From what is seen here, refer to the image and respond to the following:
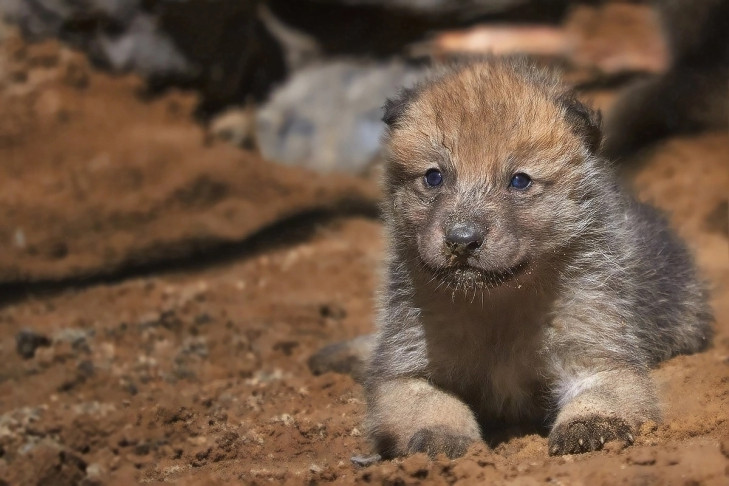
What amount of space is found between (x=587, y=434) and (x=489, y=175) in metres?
1.08

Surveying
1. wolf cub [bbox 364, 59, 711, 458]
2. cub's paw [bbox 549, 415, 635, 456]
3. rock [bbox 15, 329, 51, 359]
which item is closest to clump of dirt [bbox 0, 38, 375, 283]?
rock [bbox 15, 329, 51, 359]

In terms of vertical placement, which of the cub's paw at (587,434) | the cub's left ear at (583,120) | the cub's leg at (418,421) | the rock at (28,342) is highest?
the cub's left ear at (583,120)

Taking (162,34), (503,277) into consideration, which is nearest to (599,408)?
(503,277)

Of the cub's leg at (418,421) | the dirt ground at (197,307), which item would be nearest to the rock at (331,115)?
the dirt ground at (197,307)

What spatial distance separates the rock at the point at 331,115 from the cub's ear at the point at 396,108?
4639 millimetres

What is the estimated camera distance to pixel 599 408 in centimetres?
382

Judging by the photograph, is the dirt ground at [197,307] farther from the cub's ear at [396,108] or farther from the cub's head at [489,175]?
the cub's ear at [396,108]

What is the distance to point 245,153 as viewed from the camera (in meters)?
9.23

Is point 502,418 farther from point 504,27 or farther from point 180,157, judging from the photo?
point 504,27

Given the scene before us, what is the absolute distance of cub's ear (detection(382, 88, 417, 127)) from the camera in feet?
14.6

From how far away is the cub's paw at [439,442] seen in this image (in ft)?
12.5

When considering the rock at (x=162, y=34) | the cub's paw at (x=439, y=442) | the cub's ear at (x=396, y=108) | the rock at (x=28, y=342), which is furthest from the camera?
the rock at (x=162, y=34)

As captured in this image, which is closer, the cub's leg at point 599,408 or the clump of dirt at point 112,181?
the cub's leg at point 599,408

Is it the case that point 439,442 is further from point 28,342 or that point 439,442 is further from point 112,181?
point 112,181
